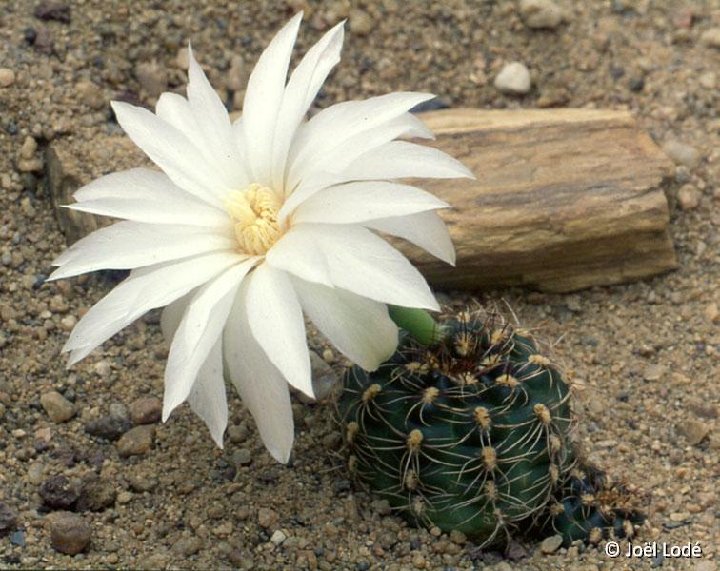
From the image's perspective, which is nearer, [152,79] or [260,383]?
[260,383]

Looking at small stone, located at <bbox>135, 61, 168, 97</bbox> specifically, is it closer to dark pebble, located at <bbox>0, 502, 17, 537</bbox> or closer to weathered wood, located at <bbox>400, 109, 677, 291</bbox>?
weathered wood, located at <bbox>400, 109, 677, 291</bbox>

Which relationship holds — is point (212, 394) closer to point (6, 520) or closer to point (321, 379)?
point (6, 520)

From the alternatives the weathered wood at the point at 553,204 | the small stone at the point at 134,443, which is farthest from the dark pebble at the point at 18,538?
the weathered wood at the point at 553,204

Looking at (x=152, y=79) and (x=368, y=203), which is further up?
(x=368, y=203)

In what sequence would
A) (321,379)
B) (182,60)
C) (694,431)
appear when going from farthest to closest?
(182,60) → (321,379) → (694,431)

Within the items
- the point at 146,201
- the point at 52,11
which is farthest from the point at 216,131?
the point at 52,11

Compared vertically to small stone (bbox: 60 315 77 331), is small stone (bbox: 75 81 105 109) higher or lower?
higher

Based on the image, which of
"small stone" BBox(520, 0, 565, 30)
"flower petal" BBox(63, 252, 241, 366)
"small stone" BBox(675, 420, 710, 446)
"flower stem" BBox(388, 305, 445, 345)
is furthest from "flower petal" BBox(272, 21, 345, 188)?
"small stone" BBox(520, 0, 565, 30)
